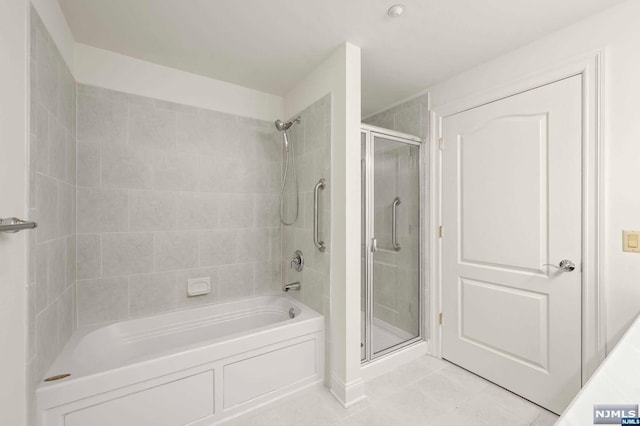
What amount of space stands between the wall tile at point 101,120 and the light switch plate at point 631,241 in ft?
10.4

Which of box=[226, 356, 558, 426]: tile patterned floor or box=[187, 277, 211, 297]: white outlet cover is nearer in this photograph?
Result: box=[226, 356, 558, 426]: tile patterned floor

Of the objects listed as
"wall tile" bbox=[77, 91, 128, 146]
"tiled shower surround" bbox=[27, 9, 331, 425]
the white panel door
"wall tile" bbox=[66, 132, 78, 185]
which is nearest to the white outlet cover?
"tiled shower surround" bbox=[27, 9, 331, 425]

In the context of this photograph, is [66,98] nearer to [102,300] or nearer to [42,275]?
[42,275]

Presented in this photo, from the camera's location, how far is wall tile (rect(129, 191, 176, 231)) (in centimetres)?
197

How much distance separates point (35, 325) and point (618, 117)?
9.98 feet

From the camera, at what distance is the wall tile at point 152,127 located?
197cm

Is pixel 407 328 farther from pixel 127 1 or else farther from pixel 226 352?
pixel 127 1

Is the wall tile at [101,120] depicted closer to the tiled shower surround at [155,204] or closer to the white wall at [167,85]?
the tiled shower surround at [155,204]

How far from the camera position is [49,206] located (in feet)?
4.36

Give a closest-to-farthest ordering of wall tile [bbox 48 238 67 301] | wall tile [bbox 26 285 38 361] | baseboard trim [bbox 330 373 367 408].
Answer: wall tile [bbox 26 285 38 361]
wall tile [bbox 48 238 67 301]
baseboard trim [bbox 330 373 367 408]

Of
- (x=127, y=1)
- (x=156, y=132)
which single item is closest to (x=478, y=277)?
(x=156, y=132)

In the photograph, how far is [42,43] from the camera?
124 centimetres

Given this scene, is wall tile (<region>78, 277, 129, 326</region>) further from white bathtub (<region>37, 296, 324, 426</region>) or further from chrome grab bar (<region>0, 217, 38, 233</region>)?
chrome grab bar (<region>0, 217, 38, 233</region>)

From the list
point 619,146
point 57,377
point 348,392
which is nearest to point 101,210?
point 57,377
